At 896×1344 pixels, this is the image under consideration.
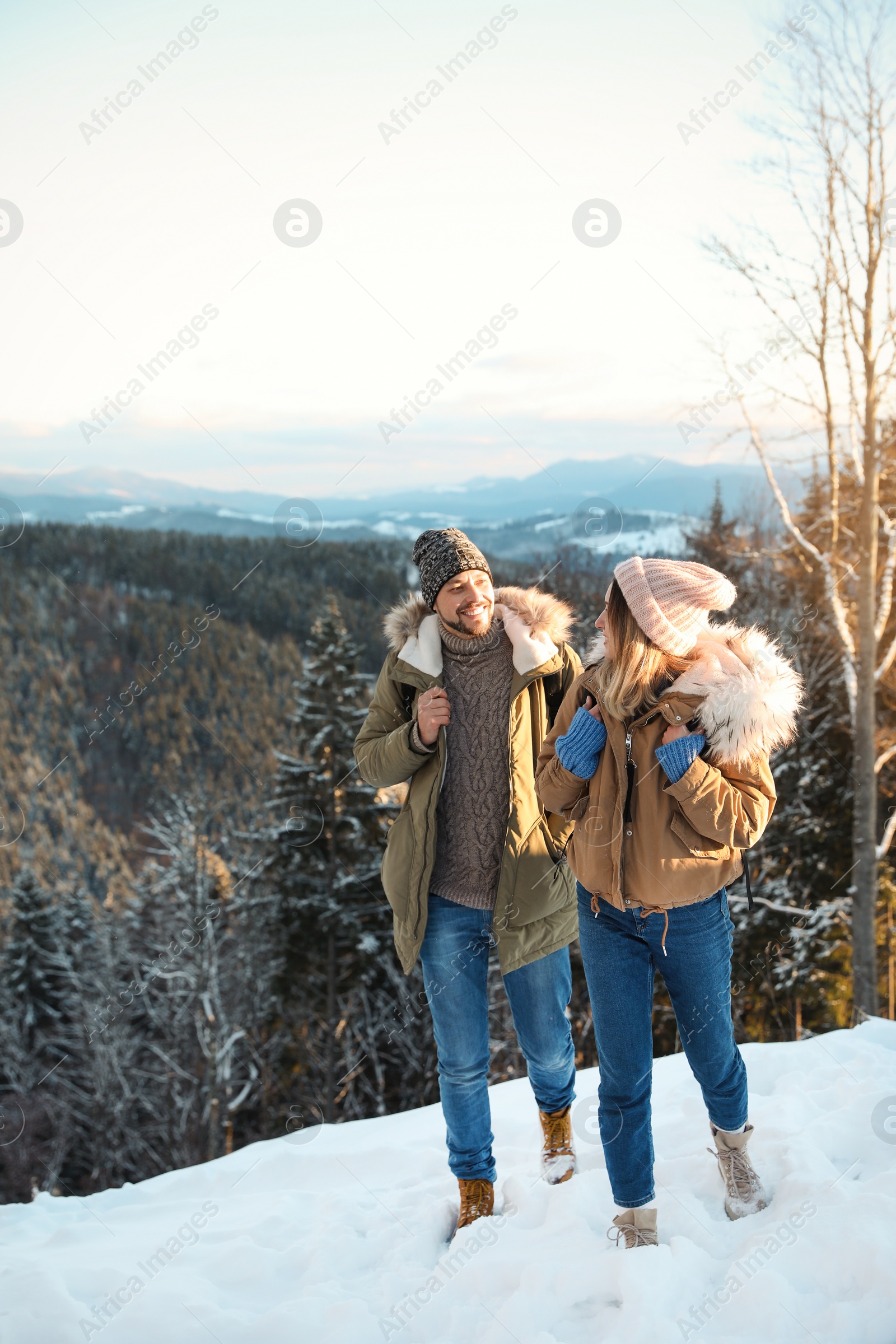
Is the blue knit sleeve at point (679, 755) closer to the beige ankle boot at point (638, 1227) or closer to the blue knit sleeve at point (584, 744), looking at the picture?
the blue knit sleeve at point (584, 744)

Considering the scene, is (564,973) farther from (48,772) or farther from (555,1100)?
(48,772)

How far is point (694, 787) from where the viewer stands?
2.08m

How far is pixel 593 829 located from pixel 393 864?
2.28 ft

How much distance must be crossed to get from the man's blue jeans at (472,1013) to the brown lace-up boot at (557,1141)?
0.19m

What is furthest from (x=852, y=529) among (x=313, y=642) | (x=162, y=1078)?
(x=162, y=1078)

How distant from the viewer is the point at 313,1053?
576 inches

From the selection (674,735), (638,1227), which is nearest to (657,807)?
(674,735)

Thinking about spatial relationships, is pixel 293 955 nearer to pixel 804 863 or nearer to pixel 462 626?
pixel 804 863

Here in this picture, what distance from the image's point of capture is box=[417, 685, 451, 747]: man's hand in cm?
256

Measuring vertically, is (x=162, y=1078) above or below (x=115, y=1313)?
below

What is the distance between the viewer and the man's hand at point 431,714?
2.56 meters

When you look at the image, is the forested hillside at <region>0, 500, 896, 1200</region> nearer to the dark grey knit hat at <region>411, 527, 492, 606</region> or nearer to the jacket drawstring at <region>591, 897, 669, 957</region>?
the dark grey knit hat at <region>411, 527, 492, 606</region>

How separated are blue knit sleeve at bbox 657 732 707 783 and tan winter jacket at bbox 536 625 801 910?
2 cm

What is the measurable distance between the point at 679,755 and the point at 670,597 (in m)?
0.41
